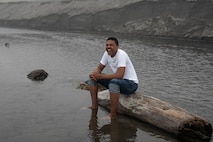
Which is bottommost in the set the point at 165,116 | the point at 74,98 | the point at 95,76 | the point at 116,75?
the point at 74,98

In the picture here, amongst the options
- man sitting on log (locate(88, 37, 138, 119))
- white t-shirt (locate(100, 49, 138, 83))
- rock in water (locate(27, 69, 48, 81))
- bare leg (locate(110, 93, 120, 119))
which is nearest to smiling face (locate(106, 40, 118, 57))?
man sitting on log (locate(88, 37, 138, 119))

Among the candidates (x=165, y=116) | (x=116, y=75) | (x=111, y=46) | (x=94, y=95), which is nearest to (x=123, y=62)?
(x=116, y=75)

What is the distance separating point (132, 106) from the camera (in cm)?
943

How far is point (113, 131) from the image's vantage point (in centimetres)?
840

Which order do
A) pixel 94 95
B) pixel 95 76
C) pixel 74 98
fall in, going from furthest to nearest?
pixel 74 98 < pixel 94 95 < pixel 95 76

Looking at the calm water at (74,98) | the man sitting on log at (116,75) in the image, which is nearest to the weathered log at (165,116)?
the calm water at (74,98)

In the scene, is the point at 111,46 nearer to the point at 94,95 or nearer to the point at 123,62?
the point at 123,62

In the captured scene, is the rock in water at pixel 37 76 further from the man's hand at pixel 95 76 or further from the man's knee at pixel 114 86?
the man's knee at pixel 114 86

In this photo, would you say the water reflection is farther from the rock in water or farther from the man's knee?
the rock in water

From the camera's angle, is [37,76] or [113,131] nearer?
[113,131]

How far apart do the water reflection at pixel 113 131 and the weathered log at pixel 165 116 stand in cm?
47

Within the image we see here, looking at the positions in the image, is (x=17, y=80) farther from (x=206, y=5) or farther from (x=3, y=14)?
(x=3, y=14)

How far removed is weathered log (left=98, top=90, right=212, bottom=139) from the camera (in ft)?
26.5

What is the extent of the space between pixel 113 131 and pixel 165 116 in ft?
4.27
